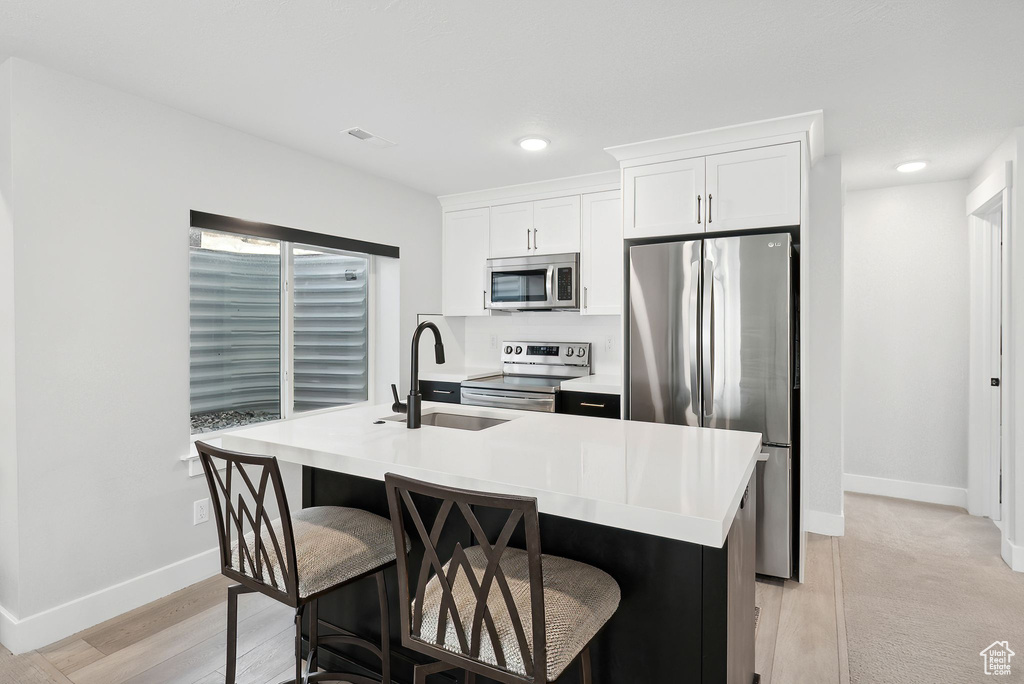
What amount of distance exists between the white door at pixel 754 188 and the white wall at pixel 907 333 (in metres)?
1.94

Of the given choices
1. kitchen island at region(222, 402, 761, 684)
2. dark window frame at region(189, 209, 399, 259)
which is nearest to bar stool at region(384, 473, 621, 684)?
kitchen island at region(222, 402, 761, 684)

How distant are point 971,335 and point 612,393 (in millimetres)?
2672

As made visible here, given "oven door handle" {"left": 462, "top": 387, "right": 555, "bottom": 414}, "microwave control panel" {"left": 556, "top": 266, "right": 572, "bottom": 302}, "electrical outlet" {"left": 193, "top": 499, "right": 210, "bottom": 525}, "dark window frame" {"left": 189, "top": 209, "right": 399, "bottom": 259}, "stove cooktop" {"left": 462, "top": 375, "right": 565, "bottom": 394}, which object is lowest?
"electrical outlet" {"left": 193, "top": 499, "right": 210, "bottom": 525}

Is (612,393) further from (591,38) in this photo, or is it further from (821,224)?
(591,38)

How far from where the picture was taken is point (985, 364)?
3844 mm

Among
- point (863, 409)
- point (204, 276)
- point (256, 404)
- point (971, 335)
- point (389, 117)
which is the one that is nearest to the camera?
point (389, 117)

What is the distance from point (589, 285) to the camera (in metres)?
4.11

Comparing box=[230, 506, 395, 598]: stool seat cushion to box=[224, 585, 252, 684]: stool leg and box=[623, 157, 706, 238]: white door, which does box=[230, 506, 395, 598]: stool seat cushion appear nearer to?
box=[224, 585, 252, 684]: stool leg

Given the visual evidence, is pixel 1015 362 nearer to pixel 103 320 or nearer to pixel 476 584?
pixel 476 584

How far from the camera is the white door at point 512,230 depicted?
4.34 m

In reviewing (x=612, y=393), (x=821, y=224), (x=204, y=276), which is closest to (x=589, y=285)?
(x=612, y=393)

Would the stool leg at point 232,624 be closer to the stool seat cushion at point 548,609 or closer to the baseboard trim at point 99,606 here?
the stool seat cushion at point 548,609

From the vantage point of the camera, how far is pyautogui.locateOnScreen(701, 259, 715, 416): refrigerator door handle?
304 centimetres

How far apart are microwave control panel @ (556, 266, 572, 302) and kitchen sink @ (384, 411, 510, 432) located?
1906 millimetres
